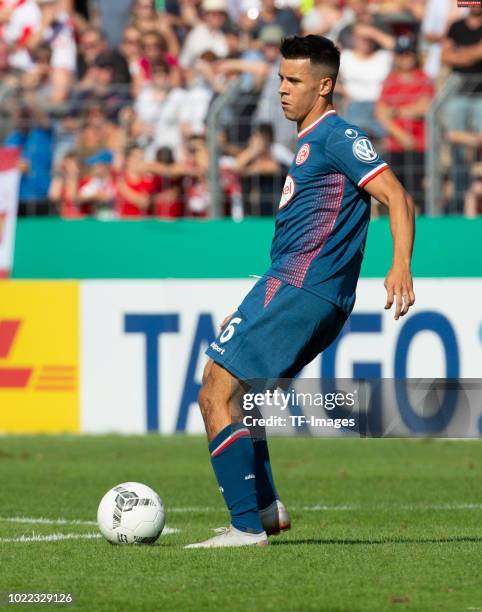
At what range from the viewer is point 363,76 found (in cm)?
1592

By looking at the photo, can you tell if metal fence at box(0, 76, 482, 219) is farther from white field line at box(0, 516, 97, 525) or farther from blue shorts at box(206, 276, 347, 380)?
blue shorts at box(206, 276, 347, 380)

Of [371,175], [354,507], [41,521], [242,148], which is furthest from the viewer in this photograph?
[242,148]

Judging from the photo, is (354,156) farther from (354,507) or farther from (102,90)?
(102,90)

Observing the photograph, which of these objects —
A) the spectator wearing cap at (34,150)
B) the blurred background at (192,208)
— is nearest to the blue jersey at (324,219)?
the blurred background at (192,208)

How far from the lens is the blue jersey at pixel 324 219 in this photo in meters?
6.72

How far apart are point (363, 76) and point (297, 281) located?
375 inches

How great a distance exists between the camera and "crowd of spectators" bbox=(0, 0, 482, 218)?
14820 millimetres

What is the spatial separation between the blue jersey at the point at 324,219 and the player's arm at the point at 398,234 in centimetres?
20

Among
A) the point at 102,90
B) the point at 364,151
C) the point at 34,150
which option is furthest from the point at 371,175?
the point at 102,90

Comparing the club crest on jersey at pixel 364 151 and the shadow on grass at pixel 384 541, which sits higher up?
the club crest on jersey at pixel 364 151

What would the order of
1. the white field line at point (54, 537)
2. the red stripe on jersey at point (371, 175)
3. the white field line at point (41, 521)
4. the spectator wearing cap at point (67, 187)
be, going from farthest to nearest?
the spectator wearing cap at point (67, 187), the white field line at point (41, 521), the white field line at point (54, 537), the red stripe on jersey at point (371, 175)

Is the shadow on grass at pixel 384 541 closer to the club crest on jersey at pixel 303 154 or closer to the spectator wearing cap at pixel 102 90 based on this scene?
the club crest on jersey at pixel 303 154

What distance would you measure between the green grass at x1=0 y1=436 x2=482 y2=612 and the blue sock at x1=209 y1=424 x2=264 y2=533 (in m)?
0.22

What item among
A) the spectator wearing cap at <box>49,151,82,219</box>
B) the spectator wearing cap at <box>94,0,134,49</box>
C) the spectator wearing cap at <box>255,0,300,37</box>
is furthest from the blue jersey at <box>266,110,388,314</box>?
the spectator wearing cap at <box>94,0,134,49</box>
